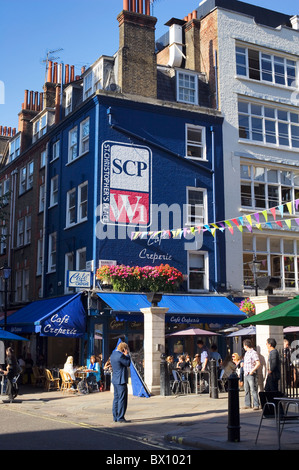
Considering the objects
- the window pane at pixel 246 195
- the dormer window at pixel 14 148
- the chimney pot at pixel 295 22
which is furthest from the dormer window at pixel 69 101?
the chimney pot at pixel 295 22

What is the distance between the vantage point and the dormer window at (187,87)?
28.1 metres

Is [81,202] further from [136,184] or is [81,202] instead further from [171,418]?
[171,418]

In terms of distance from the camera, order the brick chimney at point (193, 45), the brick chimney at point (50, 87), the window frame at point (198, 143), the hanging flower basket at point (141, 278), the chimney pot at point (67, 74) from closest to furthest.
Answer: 1. the hanging flower basket at point (141, 278)
2. the window frame at point (198, 143)
3. the brick chimney at point (193, 45)
4. the chimney pot at point (67, 74)
5. the brick chimney at point (50, 87)

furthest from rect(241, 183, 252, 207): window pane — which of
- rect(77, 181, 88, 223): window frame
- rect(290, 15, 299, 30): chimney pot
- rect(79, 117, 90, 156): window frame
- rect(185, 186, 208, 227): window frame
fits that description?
rect(290, 15, 299, 30): chimney pot

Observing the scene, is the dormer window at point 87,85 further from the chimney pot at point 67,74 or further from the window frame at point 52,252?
the window frame at point 52,252

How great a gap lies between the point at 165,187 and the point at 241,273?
17.5 feet

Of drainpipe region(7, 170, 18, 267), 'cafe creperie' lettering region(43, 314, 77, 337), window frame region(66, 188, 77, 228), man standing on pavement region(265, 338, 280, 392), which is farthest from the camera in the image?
drainpipe region(7, 170, 18, 267)

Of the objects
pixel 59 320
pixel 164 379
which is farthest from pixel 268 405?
pixel 59 320

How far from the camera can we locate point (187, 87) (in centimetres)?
2820

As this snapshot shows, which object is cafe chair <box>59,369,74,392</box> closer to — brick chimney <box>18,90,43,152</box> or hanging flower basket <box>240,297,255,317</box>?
hanging flower basket <box>240,297,255,317</box>

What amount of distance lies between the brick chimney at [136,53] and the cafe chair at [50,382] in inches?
501

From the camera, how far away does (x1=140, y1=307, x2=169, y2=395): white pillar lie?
1838cm

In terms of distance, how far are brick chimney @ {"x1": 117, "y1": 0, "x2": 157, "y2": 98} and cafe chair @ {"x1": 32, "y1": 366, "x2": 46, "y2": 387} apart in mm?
12821

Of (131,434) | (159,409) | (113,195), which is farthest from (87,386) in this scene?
(131,434)
